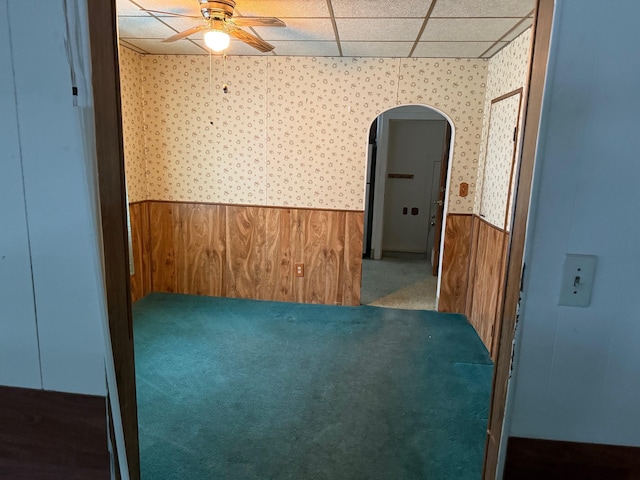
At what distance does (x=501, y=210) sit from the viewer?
3111 mm

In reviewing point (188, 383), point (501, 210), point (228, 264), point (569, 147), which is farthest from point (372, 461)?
point (228, 264)

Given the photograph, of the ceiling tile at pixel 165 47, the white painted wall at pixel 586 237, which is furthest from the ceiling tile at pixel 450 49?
the white painted wall at pixel 586 237

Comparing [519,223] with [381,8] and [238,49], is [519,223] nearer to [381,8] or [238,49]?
[381,8]

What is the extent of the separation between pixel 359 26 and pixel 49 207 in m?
2.55

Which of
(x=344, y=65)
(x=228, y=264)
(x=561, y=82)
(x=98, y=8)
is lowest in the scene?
(x=228, y=264)

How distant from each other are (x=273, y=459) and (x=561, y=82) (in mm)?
2021

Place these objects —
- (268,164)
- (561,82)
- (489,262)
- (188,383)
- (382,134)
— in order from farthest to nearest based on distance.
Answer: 1. (382,134)
2. (268,164)
3. (489,262)
4. (188,383)
5. (561,82)

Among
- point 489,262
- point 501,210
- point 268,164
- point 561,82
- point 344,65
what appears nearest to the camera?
point 561,82

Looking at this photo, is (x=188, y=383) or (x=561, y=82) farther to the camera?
(x=188, y=383)

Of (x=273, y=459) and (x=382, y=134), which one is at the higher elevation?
(x=382, y=134)

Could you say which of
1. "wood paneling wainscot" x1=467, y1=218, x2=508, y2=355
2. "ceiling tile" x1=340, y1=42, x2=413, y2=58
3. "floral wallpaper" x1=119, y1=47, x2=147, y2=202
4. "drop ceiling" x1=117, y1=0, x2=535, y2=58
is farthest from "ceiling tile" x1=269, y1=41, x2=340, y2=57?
"wood paneling wainscot" x1=467, y1=218, x2=508, y2=355

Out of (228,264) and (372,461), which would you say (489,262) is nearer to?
(372,461)

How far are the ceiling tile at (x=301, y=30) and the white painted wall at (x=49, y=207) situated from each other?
7.18 feet

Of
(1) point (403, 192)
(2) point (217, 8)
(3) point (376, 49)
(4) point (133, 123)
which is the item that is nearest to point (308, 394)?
(2) point (217, 8)
